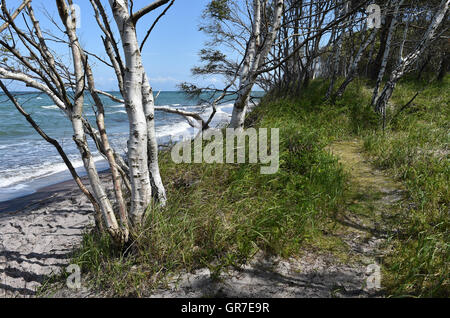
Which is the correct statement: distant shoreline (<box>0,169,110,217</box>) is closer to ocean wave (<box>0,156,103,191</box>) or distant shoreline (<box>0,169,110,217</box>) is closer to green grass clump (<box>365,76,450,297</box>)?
ocean wave (<box>0,156,103,191</box>)

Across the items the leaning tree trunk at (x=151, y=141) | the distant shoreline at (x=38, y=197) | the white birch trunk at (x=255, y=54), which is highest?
the white birch trunk at (x=255, y=54)

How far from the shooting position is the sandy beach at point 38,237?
271cm

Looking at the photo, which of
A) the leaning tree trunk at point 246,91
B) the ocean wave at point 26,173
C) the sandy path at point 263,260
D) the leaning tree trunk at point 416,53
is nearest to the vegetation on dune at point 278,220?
the sandy path at point 263,260

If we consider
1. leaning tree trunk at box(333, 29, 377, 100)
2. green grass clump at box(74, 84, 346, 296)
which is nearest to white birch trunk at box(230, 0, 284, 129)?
green grass clump at box(74, 84, 346, 296)

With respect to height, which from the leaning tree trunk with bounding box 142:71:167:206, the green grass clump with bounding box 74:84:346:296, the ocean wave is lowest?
the ocean wave

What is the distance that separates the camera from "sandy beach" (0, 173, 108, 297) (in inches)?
107

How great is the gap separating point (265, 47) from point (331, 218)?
116 inches

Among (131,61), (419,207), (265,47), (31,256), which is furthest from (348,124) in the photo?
(31,256)

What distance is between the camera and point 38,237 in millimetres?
3512

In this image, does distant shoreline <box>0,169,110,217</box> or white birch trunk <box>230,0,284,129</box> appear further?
distant shoreline <box>0,169,110,217</box>

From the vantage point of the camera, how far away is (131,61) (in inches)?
89.0

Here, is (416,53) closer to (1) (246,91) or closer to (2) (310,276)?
(1) (246,91)

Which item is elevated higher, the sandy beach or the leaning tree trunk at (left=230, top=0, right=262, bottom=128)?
the leaning tree trunk at (left=230, top=0, right=262, bottom=128)

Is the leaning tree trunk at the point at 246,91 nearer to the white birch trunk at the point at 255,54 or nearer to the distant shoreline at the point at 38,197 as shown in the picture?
the white birch trunk at the point at 255,54
